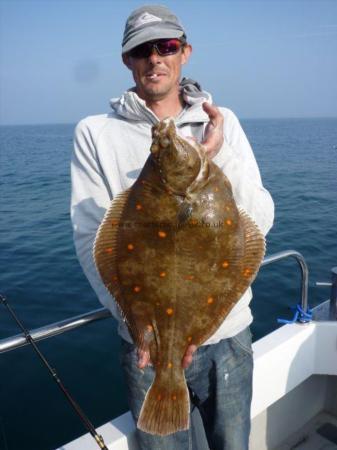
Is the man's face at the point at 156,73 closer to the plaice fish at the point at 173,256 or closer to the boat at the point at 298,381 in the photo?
the plaice fish at the point at 173,256

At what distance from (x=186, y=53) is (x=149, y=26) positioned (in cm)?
38

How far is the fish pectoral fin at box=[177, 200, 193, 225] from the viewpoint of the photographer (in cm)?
197

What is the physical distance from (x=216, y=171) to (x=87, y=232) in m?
0.89

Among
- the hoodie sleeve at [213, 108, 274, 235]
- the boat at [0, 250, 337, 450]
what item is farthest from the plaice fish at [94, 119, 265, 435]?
the boat at [0, 250, 337, 450]

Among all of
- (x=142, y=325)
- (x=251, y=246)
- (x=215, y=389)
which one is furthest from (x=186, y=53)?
(x=215, y=389)

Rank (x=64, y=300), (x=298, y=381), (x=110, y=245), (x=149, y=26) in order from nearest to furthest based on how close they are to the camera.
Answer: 1. (x=110, y=245)
2. (x=149, y=26)
3. (x=298, y=381)
4. (x=64, y=300)

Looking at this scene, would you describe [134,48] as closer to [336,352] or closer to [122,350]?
[122,350]

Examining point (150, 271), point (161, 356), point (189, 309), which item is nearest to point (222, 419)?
point (161, 356)

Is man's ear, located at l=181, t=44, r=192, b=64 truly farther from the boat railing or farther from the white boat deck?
the white boat deck

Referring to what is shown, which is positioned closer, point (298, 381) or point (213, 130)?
point (213, 130)

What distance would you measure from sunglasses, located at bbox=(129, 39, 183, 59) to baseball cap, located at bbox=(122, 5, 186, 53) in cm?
5

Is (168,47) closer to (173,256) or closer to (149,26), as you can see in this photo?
(149,26)

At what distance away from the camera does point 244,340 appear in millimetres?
2574

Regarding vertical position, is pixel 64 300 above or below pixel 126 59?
below
